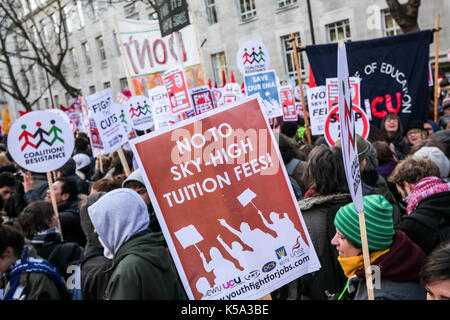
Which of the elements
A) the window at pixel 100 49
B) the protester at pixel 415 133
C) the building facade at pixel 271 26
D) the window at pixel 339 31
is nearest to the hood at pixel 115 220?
the protester at pixel 415 133

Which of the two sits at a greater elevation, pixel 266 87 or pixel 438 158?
pixel 266 87

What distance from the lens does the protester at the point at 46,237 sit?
10.9 ft

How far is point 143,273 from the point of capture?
2312 millimetres

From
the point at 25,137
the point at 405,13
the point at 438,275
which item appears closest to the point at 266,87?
the point at 25,137

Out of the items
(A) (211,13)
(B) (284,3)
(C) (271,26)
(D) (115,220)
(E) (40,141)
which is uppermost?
(A) (211,13)

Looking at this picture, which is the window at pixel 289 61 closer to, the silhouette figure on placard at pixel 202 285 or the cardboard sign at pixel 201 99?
the cardboard sign at pixel 201 99

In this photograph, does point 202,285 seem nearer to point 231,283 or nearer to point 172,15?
point 231,283

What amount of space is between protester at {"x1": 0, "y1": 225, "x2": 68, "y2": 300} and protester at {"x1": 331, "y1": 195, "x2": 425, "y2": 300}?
1.69m

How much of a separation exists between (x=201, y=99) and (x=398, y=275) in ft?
20.6

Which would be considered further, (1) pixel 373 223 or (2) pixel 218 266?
(2) pixel 218 266

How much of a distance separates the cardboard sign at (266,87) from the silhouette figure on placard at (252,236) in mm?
5166
